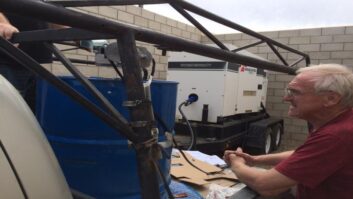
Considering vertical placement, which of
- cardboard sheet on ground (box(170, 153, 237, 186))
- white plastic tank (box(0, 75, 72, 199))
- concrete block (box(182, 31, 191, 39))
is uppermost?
concrete block (box(182, 31, 191, 39))

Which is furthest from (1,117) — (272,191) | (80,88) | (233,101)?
(233,101)

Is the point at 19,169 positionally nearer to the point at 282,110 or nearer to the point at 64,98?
the point at 64,98

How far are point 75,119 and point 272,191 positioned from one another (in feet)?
2.60

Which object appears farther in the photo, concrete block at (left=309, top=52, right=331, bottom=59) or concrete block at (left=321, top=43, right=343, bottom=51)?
concrete block at (left=309, top=52, right=331, bottom=59)

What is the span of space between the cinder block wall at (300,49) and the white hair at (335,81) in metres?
4.41

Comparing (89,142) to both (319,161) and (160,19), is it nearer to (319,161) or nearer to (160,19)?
(319,161)

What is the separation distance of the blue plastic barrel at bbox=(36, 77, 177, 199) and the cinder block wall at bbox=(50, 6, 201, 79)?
2.37m

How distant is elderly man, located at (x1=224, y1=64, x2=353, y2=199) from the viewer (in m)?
1.28

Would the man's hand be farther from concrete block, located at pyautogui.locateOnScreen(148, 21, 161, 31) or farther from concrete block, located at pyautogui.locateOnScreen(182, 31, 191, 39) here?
concrete block, located at pyautogui.locateOnScreen(182, 31, 191, 39)

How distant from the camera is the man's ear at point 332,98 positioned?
138 cm

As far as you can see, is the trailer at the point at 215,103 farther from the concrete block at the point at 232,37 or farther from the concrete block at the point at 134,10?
the concrete block at the point at 232,37

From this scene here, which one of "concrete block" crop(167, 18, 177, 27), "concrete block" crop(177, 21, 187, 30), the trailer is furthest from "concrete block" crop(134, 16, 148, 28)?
"concrete block" crop(177, 21, 187, 30)

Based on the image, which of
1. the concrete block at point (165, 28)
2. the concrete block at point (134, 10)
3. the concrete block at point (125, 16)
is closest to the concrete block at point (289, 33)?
the concrete block at point (165, 28)

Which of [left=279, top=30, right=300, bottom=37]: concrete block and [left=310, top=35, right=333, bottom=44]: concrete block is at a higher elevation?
[left=279, top=30, right=300, bottom=37]: concrete block
